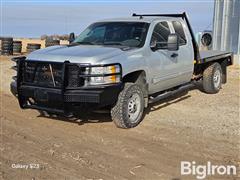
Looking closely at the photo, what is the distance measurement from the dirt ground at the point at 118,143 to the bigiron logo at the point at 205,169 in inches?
4.1

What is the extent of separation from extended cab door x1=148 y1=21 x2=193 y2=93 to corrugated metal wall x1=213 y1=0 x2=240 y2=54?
8406 mm

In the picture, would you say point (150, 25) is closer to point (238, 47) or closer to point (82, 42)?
point (82, 42)

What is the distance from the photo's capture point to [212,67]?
10.9 m

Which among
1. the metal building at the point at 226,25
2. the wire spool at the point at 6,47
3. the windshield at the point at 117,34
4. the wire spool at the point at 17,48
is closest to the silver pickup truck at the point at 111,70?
the windshield at the point at 117,34

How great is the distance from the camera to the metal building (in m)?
17.9

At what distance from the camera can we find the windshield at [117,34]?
8.18m

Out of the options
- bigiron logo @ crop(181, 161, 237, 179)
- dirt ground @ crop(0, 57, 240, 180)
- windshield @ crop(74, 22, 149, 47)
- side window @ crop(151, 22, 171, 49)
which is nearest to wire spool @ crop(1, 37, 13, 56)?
dirt ground @ crop(0, 57, 240, 180)

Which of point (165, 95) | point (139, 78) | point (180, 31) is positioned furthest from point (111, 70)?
point (180, 31)

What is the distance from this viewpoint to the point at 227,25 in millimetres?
18625

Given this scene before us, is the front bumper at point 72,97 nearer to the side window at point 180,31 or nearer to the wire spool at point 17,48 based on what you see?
the side window at point 180,31

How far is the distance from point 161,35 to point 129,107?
1.99 m

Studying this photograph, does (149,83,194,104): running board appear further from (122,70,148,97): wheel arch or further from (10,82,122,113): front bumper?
(10,82,122,113): front bumper

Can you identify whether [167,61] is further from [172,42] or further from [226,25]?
[226,25]

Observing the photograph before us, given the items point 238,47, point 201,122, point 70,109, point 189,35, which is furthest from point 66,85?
point 238,47
